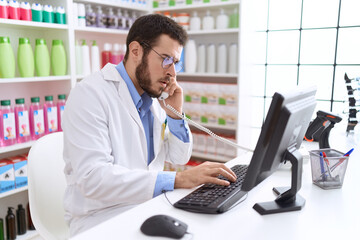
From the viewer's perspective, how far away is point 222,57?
10.4ft

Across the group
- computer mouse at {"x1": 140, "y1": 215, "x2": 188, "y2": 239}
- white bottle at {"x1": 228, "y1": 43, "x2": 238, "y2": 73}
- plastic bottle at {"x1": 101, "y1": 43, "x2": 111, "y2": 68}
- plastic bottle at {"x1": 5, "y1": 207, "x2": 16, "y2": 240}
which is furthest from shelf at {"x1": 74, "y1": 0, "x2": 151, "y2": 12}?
computer mouse at {"x1": 140, "y1": 215, "x2": 188, "y2": 239}

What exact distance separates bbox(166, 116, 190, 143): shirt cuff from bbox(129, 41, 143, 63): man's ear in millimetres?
348

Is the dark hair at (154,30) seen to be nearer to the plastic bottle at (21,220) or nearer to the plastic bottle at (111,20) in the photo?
the plastic bottle at (111,20)

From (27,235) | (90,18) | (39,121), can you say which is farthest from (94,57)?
(27,235)

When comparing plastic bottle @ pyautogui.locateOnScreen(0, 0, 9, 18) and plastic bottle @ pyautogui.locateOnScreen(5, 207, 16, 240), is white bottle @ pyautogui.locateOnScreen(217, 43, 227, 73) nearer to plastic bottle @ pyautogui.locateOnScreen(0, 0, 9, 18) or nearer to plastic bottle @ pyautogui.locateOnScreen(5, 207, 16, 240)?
plastic bottle @ pyautogui.locateOnScreen(0, 0, 9, 18)

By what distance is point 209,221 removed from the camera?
0.98 metres

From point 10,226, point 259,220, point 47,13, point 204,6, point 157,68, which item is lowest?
point 10,226

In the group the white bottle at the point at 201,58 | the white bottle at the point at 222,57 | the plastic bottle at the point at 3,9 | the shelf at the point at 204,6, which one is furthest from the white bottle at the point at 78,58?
the white bottle at the point at 222,57

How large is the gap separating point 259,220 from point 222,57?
2.37 meters

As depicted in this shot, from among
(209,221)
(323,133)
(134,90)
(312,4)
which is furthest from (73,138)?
(312,4)

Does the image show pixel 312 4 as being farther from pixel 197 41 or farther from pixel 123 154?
pixel 123 154

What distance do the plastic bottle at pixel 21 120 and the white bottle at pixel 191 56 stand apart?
5.21ft

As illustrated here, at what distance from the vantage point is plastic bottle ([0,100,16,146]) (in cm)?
233

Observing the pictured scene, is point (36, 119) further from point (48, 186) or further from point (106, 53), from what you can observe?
point (48, 186)
